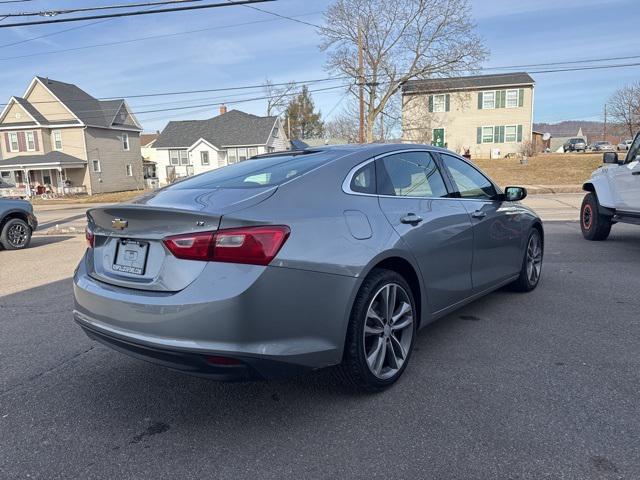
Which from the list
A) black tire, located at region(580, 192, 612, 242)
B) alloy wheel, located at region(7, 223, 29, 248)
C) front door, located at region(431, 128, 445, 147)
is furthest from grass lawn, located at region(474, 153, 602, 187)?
alloy wheel, located at region(7, 223, 29, 248)

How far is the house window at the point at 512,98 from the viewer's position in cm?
4009

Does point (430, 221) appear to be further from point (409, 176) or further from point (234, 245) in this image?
point (234, 245)

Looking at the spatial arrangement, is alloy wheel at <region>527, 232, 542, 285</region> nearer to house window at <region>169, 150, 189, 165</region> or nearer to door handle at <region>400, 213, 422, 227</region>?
door handle at <region>400, 213, 422, 227</region>

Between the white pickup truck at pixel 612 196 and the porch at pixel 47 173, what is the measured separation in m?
38.7

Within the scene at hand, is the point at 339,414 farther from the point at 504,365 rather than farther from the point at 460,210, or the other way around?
the point at 460,210

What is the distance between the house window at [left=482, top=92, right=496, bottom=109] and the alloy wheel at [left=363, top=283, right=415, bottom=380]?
4115cm

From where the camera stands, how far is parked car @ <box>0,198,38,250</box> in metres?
10.1

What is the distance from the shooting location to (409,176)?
3.84 m

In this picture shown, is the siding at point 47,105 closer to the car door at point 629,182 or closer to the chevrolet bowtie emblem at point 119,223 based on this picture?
the car door at point 629,182

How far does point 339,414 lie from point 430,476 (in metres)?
0.75

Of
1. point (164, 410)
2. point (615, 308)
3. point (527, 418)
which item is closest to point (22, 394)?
point (164, 410)

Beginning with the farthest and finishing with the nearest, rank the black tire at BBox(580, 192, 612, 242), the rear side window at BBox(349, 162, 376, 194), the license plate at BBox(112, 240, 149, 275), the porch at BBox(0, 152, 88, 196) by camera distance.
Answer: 1. the porch at BBox(0, 152, 88, 196)
2. the black tire at BBox(580, 192, 612, 242)
3. the rear side window at BBox(349, 162, 376, 194)
4. the license plate at BBox(112, 240, 149, 275)

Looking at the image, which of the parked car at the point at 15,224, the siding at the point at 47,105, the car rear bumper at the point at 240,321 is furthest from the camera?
the siding at the point at 47,105

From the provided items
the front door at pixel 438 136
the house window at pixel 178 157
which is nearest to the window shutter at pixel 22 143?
the house window at pixel 178 157
